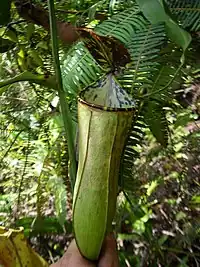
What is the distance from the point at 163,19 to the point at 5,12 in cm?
49

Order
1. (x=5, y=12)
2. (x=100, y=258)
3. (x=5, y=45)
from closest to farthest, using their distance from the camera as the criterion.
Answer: (x=100, y=258) → (x=5, y=12) → (x=5, y=45)

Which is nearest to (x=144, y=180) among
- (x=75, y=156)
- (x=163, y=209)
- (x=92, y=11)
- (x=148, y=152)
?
(x=148, y=152)

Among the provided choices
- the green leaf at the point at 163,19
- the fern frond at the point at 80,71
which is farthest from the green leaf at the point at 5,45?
the green leaf at the point at 163,19

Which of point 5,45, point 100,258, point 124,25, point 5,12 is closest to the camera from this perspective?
point 100,258

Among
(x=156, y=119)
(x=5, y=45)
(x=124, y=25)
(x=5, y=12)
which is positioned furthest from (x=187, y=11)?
(x=5, y=45)

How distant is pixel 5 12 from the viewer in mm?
957

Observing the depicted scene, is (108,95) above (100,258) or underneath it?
above

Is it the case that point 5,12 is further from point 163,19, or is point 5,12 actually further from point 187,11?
A: point 163,19

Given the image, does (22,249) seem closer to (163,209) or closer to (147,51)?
(147,51)

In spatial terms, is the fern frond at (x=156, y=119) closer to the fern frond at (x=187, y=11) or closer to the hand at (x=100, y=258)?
the fern frond at (x=187, y=11)

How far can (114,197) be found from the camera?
662 mm

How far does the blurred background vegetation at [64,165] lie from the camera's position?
110 centimetres

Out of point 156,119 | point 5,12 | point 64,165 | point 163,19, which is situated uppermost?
point 163,19

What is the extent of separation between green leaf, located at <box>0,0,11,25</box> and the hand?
466 millimetres
